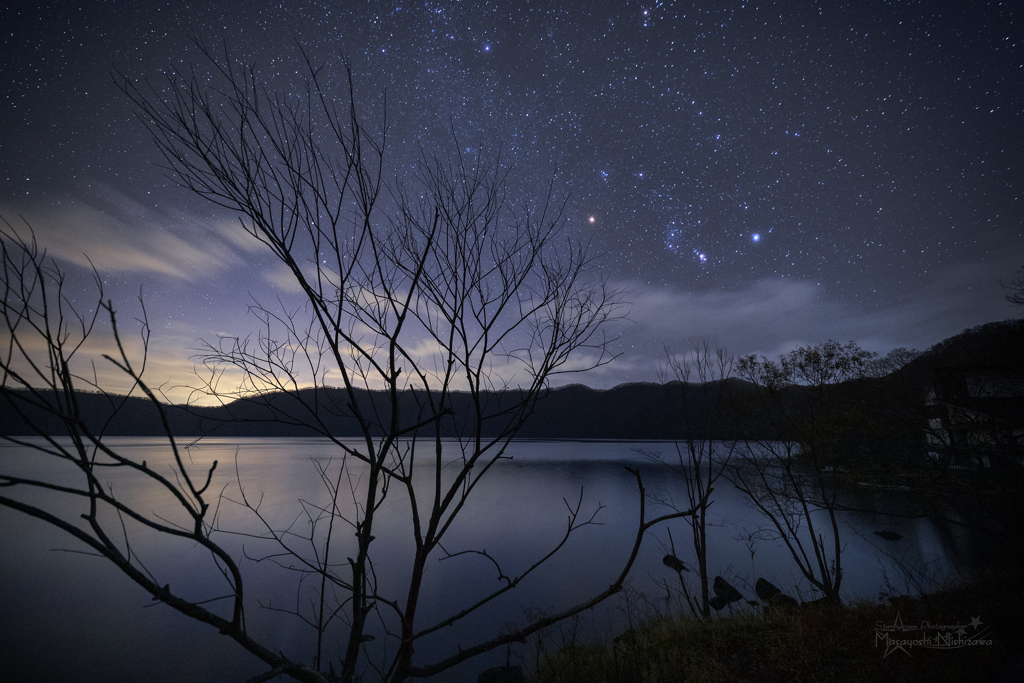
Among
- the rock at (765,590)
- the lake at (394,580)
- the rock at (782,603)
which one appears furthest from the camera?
the rock at (765,590)

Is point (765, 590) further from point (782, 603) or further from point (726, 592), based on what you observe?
point (782, 603)

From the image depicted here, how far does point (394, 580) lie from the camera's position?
49.6 feet

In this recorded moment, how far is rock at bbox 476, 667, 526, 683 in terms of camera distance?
304 inches

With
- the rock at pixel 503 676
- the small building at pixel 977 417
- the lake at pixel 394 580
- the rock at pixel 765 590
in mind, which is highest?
the small building at pixel 977 417

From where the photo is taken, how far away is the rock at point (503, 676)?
772cm

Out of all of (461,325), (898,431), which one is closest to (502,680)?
(461,325)

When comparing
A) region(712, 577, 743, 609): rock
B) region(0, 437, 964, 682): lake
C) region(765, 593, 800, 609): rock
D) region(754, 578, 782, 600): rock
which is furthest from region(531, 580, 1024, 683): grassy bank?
region(712, 577, 743, 609): rock

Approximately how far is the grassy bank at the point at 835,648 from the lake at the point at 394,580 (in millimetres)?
2451

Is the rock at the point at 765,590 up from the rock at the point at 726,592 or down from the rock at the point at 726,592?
up

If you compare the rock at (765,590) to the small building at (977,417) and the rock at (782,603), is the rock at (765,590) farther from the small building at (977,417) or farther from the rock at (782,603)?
the small building at (977,417)

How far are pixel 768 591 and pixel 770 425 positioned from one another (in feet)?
18.1

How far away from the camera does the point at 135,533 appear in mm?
18375

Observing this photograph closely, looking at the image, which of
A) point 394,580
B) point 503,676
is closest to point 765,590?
point 503,676

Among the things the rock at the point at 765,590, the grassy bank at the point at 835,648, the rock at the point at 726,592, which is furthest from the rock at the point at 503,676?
the rock at the point at 765,590
